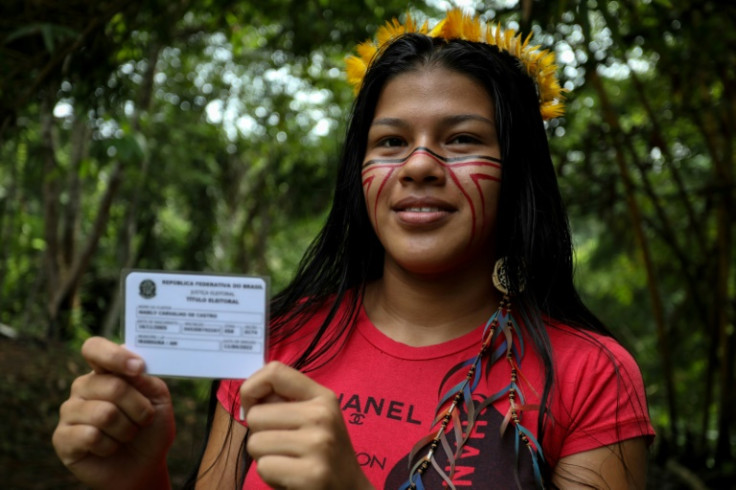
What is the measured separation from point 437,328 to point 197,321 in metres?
0.61

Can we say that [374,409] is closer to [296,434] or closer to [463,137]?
[296,434]

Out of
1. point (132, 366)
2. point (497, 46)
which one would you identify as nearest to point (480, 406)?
point (132, 366)

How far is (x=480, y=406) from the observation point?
1494mm

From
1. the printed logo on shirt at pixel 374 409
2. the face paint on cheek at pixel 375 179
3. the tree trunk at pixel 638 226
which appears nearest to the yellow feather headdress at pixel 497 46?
the face paint on cheek at pixel 375 179

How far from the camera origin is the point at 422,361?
1.62 metres

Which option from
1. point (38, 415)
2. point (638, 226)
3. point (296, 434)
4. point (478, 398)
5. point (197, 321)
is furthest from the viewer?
point (38, 415)

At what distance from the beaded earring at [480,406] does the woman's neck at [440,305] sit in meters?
0.06

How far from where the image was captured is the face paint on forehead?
1601 mm

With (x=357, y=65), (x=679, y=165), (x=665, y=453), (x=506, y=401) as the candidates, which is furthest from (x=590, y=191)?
(x=506, y=401)

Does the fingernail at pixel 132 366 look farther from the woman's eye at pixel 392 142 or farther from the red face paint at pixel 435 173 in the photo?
the woman's eye at pixel 392 142

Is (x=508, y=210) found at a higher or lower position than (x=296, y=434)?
higher

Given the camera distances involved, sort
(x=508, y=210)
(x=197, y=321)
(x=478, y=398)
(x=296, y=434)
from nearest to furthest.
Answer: (x=296, y=434) < (x=197, y=321) < (x=478, y=398) < (x=508, y=210)

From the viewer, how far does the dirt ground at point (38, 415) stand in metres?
4.55

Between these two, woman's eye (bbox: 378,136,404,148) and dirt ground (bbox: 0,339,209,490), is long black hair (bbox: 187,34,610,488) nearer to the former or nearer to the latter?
woman's eye (bbox: 378,136,404,148)
